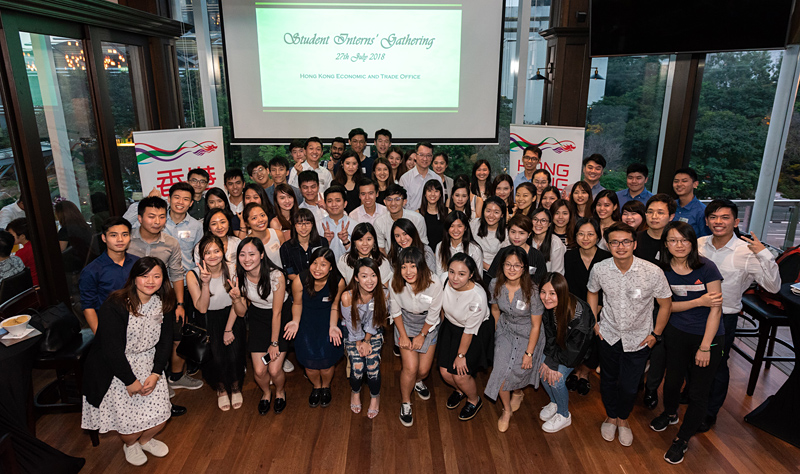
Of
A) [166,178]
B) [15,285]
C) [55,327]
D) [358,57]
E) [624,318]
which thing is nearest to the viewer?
[624,318]

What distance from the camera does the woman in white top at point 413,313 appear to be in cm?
311

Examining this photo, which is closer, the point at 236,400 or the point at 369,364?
the point at 369,364

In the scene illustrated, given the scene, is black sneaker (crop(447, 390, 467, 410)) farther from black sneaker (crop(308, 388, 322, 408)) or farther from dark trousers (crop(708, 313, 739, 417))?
dark trousers (crop(708, 313, 739, 417))

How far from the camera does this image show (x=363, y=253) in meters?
3.35

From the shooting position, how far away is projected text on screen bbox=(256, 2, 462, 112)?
5750 mm

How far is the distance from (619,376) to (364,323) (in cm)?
170

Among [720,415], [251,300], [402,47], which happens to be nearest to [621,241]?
[720,415]

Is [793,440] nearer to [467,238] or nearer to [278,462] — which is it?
[467,238]

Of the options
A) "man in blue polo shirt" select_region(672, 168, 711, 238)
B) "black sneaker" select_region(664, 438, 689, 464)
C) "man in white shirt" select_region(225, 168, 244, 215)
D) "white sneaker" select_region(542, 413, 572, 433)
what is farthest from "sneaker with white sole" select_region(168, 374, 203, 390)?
"man in blue polo shirt" select_region(672, 168, 711, 238)

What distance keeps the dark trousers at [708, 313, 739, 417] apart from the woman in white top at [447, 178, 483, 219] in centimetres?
199

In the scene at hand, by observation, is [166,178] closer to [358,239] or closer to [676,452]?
[358,239]

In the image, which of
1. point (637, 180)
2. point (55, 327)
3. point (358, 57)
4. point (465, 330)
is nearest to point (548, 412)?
point (465, 330)

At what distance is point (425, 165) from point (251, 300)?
91.4 inches

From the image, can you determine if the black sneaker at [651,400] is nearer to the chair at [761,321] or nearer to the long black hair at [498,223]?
the chair at [761,321]
